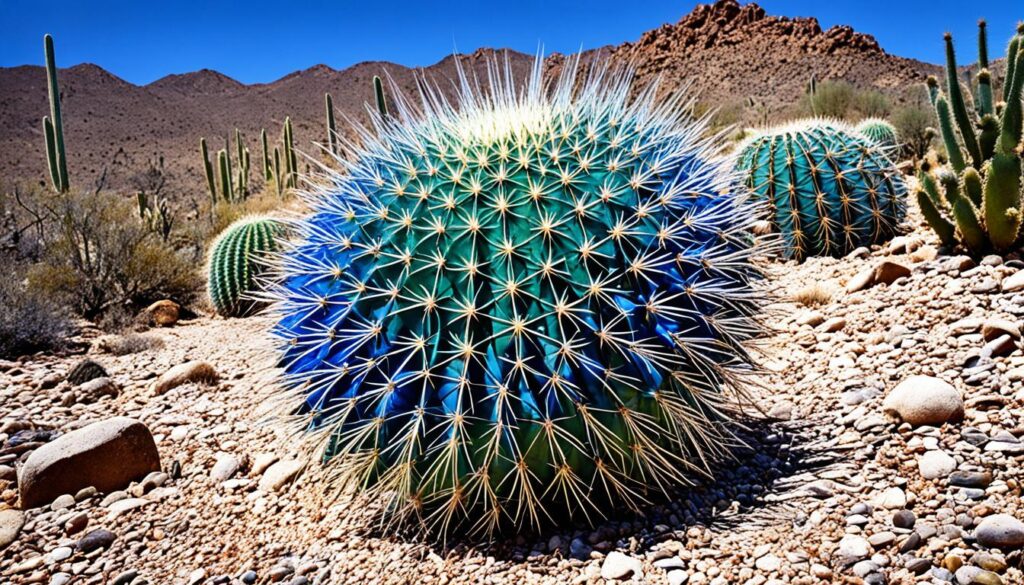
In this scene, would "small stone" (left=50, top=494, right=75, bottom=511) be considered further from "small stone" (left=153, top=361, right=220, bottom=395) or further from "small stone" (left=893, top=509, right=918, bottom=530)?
"small stone" (left=893, top=509, right=918, bottom=530)

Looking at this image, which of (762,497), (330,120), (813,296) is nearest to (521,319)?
(762,497)

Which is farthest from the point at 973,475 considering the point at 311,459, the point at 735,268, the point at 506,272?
the point at 311,459

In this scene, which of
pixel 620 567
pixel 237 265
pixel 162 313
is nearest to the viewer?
pixel 620 567

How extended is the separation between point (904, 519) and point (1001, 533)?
29 centimetres

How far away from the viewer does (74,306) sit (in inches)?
363

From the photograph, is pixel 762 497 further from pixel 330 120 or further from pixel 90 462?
pixel 330 120

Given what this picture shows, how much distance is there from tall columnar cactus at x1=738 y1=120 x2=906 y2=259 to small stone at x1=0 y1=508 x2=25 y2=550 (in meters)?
5.47

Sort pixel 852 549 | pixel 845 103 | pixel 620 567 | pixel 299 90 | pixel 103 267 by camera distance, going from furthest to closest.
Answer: pixel 299 90 < pixel 845 103 < pixel 103 267 < pixel 620 567 < pixel 852 549

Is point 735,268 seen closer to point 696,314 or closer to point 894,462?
point 696,314

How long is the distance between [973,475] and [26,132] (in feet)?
207

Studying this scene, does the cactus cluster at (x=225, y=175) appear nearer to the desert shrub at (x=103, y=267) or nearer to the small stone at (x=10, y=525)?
the desert shrub at (x=103, y=267)

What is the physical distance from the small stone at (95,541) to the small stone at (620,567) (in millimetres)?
2308

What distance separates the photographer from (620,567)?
2.57m

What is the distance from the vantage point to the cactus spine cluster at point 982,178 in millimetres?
4727
